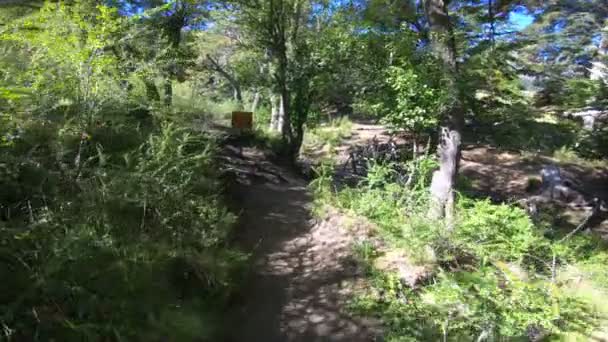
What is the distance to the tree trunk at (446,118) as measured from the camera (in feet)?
17.0

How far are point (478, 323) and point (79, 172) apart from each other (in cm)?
340

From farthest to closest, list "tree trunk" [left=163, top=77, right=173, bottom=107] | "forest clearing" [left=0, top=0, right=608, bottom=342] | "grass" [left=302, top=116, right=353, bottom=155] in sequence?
1. "grass" [left=302, top=116, right=353, bottom=155]
2. "tree trunk" [left=163, top=77, right=173, bottom=107]
3. "forest clearing" [left=0, top=0, right=608, bottom=342]

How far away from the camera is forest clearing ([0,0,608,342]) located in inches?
95.9

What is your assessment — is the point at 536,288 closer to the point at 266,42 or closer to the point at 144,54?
the point at 144,54

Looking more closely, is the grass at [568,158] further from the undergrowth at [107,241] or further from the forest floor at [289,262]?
the undergrowth at [107,241]

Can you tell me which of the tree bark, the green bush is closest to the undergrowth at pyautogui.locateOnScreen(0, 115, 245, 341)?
the green bush

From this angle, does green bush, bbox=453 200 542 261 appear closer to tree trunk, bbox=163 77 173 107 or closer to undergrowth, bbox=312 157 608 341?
undergrowth, bbox=312 157 608 341

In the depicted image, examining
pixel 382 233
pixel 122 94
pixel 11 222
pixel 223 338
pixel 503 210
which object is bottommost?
pixel 223 338

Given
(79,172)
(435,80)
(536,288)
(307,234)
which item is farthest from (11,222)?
(435,80)

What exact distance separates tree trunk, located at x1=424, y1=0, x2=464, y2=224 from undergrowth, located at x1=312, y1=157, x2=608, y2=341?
24 centimetres

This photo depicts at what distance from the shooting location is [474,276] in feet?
12.3

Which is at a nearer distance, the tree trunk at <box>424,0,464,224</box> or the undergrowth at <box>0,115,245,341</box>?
the undergrowth at <box>0,115,245,341</box>

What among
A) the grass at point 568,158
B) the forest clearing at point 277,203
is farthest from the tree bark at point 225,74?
the grass at point 568,158

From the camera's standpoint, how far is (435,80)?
546 centimetres
